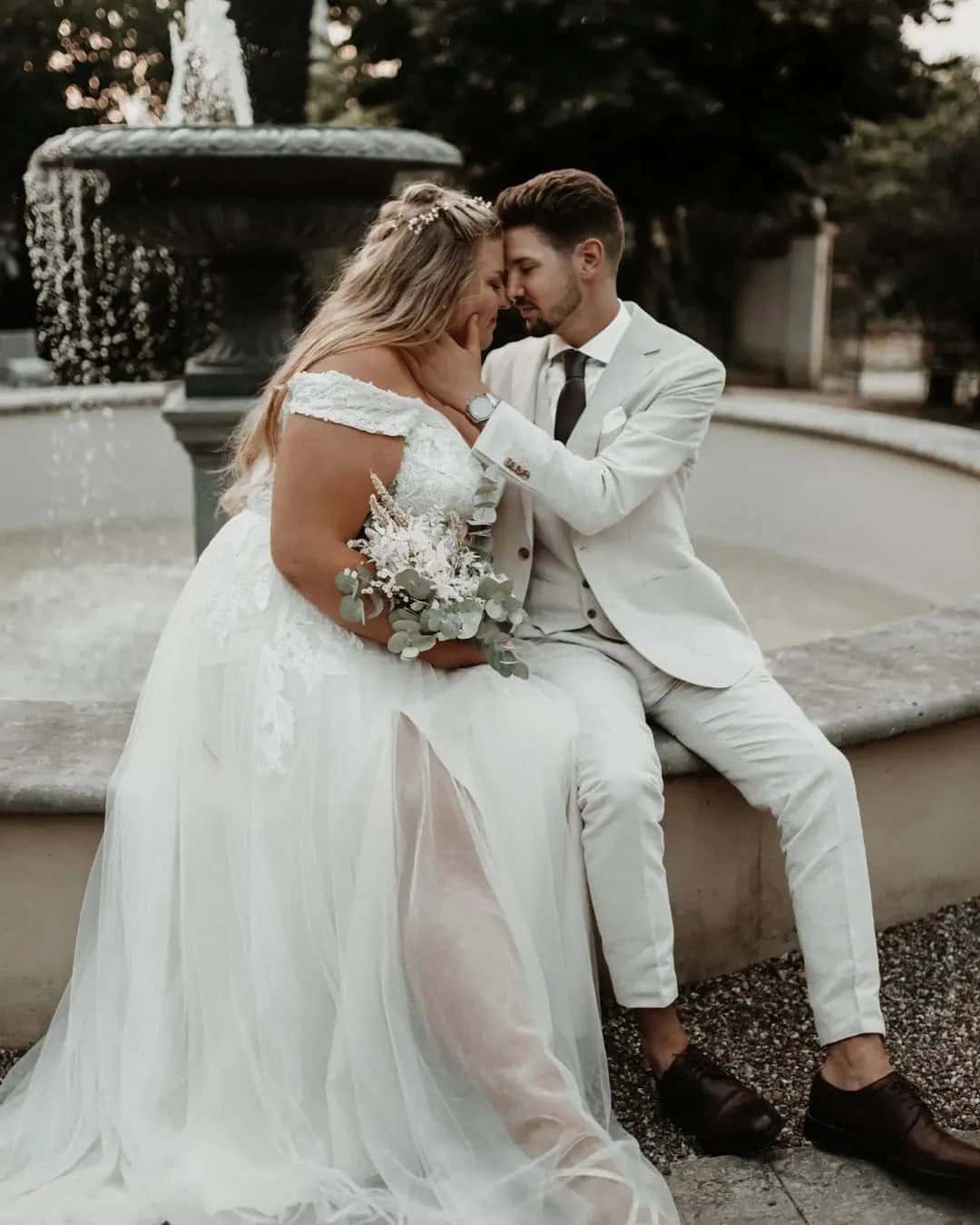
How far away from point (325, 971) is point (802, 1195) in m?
0.97

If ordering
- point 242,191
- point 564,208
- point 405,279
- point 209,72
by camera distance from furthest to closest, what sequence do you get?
point 209,72 → point 242,191 → point 564,208 → point 405,279

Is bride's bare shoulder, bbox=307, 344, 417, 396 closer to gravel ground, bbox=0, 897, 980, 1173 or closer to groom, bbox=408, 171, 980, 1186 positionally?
groom, bbox=408, 171, 980, 1186

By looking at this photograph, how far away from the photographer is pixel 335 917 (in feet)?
9.19

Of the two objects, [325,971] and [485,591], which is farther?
[485,591]

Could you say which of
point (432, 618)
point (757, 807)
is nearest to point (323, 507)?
point (432, 618)

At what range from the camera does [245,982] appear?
9.20ft

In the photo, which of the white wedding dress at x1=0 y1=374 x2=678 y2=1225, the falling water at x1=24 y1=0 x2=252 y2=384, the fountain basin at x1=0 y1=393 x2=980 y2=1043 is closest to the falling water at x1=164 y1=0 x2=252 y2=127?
the fountain basin at x1=0 y1=393 x2=980 y2=1043

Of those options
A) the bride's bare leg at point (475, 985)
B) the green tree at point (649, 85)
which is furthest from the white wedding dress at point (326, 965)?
the green tree at point (649, 85)

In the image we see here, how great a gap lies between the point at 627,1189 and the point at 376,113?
18.8 m

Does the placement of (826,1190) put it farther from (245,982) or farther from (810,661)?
(810,661)

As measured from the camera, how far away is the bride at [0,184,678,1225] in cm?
260

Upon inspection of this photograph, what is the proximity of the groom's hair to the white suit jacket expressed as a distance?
0.23m

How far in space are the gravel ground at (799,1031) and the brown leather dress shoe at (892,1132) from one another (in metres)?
0.10

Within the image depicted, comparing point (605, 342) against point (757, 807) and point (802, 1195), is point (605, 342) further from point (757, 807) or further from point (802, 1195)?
point (802, 1195)
